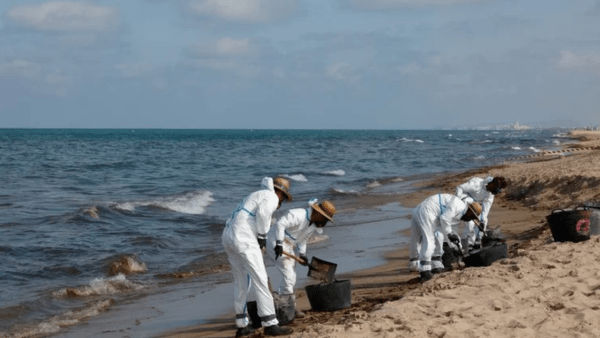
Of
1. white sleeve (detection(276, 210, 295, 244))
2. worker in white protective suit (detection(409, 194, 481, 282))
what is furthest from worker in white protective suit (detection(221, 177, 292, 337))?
worker in white protective suit (detection(409, 194, 481, 282))

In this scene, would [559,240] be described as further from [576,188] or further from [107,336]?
[576,188]

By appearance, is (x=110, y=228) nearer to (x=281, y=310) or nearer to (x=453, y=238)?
(x=453, y=238)

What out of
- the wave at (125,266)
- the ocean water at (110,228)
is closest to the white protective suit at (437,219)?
the ocean water at (110,228)

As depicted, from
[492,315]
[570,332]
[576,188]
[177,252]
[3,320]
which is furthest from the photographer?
[576,188]

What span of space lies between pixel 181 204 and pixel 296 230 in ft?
48.8

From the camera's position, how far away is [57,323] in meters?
9.64

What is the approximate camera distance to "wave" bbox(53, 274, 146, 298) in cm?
1152

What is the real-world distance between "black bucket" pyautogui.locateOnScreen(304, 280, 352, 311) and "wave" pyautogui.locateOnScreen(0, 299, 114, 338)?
3.17 m

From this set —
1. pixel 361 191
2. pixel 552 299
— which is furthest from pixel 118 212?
pixel 552 299

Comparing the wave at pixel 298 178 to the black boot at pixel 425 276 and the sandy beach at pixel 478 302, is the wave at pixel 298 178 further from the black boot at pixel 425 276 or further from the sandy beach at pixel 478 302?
the black boot at pixel 425 276

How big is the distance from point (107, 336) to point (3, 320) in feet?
6.66

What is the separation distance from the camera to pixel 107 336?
884 cm

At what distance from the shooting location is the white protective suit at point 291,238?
873 cm

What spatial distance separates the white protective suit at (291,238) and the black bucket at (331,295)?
29cm
